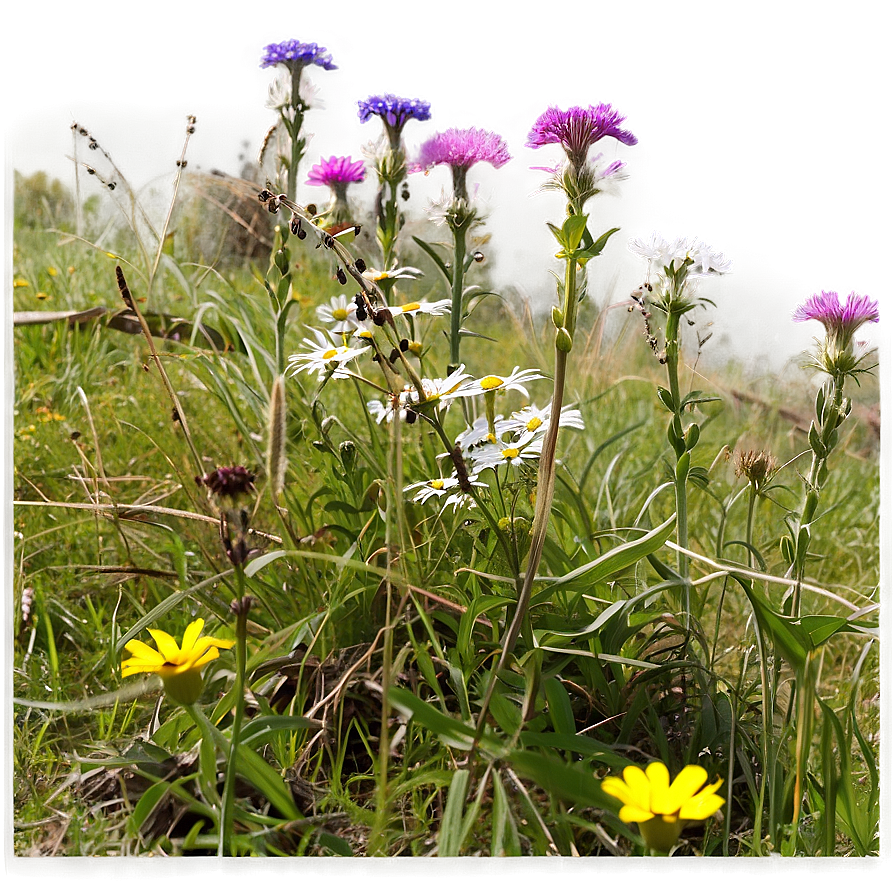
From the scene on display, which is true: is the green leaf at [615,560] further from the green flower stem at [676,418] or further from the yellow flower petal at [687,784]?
the yellow flower petal at [687,784]

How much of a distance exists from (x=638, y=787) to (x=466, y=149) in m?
0.71

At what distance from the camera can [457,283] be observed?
109 cm

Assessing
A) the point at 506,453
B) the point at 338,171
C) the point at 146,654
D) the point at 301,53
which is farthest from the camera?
the point at 338,171

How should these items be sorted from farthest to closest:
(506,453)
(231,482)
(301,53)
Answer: (301,53), (506,453), (231,482)

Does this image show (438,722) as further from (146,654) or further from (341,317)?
(341,317)

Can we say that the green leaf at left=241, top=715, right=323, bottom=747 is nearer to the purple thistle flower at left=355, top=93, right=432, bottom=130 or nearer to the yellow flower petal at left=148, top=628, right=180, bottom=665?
the yellow flower petal at left=148, top=628, right=180, bottom=665

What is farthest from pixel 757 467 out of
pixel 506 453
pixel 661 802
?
pixel 661 802

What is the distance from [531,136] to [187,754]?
26.9 inches

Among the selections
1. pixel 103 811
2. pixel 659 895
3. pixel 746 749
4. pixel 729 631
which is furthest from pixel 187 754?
pixel 729 631

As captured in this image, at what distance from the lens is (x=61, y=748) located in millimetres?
1062

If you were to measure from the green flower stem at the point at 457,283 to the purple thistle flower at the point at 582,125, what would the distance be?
0.86 ft

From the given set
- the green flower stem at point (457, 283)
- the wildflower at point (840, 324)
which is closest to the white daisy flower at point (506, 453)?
the green flower stem at point (457, 283)

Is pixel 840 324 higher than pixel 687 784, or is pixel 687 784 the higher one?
pixel 840 324

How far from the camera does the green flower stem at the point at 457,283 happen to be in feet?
3.54
